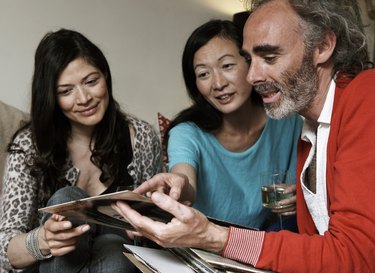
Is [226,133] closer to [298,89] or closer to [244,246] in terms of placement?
[298,89]

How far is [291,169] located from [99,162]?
0.71m

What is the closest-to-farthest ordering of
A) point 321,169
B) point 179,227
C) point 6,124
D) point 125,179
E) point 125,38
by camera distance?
1. point 179,227
2. point 321,169
3. point 125,179
4. point 6,124
5. point 125,38

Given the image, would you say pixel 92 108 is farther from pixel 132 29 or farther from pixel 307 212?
pixel 132 29

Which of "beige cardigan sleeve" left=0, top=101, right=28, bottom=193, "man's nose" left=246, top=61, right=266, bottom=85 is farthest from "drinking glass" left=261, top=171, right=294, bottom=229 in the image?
"beige cardigan sleeve" left=0, top=101, right=28, bottom=193

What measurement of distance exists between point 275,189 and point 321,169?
13.9 inches

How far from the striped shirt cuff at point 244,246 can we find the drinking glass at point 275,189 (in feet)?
1.85

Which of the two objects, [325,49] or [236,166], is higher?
[325,49]

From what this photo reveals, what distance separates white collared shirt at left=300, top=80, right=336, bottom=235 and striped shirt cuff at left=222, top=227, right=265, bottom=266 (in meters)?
0.30

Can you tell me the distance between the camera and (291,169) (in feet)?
5.79

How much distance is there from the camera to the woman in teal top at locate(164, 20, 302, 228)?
1626 millimetres

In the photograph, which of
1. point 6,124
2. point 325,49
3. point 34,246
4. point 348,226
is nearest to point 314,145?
point 325,49

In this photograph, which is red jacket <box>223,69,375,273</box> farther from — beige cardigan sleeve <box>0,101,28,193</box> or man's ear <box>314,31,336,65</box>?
beige cardigan sleeve <box>0,101,28,193</box>

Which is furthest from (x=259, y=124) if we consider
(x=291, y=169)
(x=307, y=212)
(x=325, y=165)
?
(x=325, y=165)

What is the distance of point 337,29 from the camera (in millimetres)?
1148
